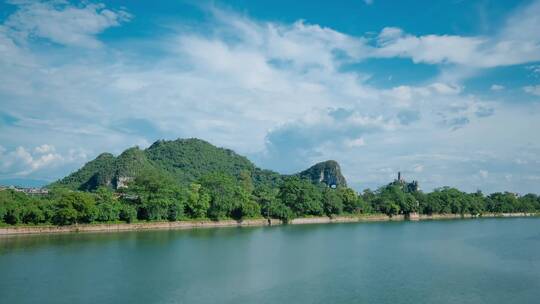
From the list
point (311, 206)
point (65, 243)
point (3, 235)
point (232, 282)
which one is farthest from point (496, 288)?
point (311, 206)

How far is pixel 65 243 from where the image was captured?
3400 cm

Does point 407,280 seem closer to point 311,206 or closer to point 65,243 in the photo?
point 65,243

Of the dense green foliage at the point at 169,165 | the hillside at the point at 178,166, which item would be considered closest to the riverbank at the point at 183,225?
the dense green foliage at the point at 169,165

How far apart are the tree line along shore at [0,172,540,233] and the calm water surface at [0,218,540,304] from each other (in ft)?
13.1

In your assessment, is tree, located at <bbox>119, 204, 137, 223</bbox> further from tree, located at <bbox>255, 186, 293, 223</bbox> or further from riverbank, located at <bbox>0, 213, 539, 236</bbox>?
tree, located at <bbox>255, 186, 293, 223</bbox>

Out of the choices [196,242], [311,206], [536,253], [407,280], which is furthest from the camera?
[311,206]

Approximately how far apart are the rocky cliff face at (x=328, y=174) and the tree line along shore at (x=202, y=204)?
4484 cm

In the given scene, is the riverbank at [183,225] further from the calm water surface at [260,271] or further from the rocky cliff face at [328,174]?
the rocky cliff face at [328,174]

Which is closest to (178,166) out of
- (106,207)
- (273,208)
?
(273,208)

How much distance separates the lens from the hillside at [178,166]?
272 ft

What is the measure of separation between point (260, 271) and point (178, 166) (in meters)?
84.5

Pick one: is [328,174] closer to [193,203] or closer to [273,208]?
[273,208]

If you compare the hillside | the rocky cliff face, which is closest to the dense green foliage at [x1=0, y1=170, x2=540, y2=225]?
the hillside

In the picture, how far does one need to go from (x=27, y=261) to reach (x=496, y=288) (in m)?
24.0
